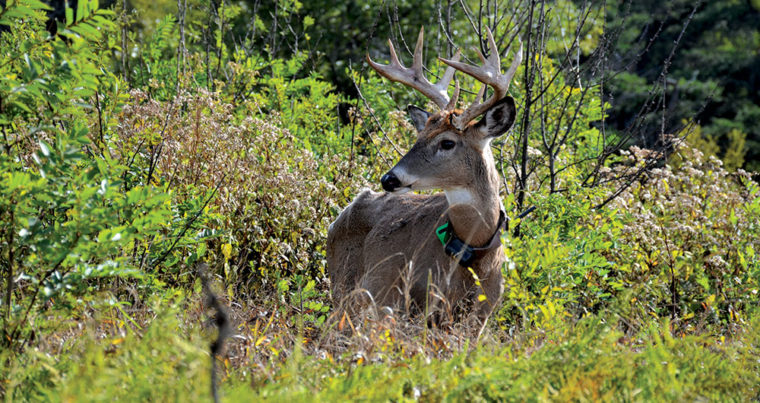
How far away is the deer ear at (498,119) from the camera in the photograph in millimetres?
4750

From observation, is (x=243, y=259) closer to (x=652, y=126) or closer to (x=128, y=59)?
(x=128, y=59)

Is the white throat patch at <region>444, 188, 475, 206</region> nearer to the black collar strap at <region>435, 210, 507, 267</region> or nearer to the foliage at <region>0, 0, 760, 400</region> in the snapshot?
the black collar strap at <region>435, 210, 507, 267</region>

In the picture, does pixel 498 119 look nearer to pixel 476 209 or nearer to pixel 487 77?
pixel 487 77

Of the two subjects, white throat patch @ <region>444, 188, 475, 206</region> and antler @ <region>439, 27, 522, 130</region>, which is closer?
white throat patch @ <region>444, 188, 475, 206</region>

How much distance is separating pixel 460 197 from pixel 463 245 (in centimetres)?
34

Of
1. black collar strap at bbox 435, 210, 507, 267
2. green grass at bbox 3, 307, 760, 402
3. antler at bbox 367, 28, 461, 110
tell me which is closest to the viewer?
green grass at bbox 3, 307, 760, 402

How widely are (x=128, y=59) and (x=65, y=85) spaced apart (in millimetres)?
7043

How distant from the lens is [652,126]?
19.5 m

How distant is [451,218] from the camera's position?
15.3 ft

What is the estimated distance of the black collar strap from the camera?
14.7 ft

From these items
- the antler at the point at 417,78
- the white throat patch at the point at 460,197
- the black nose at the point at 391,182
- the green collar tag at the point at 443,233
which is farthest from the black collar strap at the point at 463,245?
the antler at the point at 417,78

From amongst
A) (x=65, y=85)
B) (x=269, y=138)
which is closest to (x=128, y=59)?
(x=269, y=138)

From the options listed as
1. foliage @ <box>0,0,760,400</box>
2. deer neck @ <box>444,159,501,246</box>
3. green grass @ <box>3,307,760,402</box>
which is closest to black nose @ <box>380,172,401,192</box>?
deer neck @ <box>444,159,501,246</box>

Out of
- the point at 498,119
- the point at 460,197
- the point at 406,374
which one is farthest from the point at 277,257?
the point at 406,374
